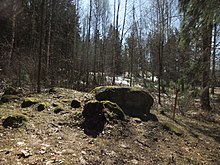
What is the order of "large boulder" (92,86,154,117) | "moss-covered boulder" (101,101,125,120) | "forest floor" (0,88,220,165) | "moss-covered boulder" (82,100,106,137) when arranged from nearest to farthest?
1. "forest floor" (0,88,220,165)
2. "moss-covered boulder" (82,100,106,137)
3. "moss-covered boulder" (101,101,125,120)
4. "large boulder" (92,86,154,117)

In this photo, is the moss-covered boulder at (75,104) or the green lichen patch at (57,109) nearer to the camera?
the green lichen patch at (57,109)

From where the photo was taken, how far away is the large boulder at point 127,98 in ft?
21.6

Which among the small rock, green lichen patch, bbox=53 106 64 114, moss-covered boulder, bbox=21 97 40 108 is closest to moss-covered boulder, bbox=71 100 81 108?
green lichen patch, bbox=53 106 64 114

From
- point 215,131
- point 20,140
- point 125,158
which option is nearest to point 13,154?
point 20,140

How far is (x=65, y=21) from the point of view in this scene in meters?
20.9

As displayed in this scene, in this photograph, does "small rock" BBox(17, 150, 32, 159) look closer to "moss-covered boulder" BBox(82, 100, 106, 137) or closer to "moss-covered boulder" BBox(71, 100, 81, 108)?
"moss-covered boulder" BBox(82, 100, 106, 137)

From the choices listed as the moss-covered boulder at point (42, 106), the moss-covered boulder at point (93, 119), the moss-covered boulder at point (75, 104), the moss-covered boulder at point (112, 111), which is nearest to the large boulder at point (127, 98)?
the moss-covered boulder at point (75, 104)

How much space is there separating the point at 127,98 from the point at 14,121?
3333 mm

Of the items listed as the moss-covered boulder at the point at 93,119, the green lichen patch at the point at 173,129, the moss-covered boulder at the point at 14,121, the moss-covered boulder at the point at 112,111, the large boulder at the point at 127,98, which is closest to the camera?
the moss-covered boulder at the point at 14,121

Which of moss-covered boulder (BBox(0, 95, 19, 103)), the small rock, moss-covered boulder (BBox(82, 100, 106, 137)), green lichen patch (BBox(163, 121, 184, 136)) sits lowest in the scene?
green lichen patch (BBox(163, 121, 184, 136))

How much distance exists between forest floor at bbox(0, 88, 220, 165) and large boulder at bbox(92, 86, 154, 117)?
0.68m

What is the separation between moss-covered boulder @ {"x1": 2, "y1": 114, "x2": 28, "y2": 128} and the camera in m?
4.59

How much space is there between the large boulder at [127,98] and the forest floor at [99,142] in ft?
2.24

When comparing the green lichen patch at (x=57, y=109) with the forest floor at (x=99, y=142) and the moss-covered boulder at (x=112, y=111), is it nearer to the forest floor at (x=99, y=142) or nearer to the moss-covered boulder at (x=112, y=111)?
the forest floor at (x=99, y=142)
